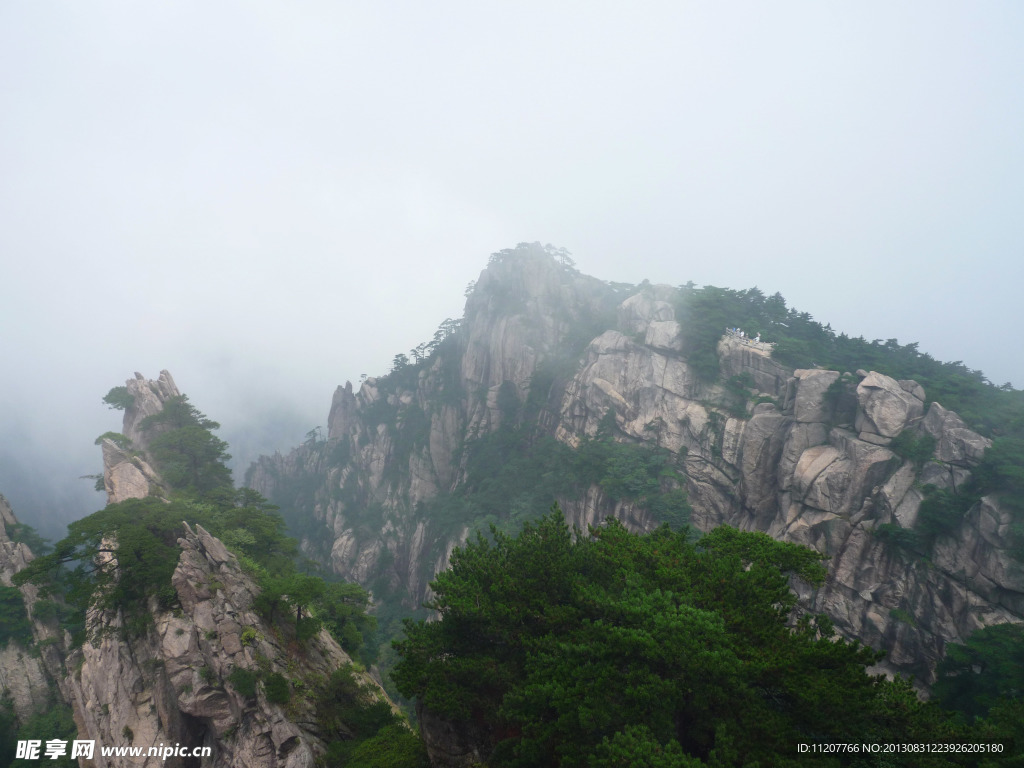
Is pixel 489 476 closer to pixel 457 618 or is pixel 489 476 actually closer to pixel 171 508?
pixel 171 508

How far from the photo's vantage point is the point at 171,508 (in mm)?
26172

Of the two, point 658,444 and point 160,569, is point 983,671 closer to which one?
point 658,444

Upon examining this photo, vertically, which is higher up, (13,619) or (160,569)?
(160,569)

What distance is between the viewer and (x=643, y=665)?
1140 cm

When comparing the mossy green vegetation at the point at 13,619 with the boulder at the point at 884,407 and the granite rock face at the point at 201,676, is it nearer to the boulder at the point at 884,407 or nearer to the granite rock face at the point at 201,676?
the granite rock face at the point at 201,676

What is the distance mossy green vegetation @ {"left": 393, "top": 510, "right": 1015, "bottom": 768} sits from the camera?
10172mm

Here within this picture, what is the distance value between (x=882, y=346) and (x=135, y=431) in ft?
230

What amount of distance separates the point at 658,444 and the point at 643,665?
116ft

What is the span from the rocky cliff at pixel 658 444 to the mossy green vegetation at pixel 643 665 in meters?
18.1

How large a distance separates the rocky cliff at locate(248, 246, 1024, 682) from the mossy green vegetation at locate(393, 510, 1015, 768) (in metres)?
18.1

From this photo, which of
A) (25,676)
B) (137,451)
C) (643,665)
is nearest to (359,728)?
(643,665)

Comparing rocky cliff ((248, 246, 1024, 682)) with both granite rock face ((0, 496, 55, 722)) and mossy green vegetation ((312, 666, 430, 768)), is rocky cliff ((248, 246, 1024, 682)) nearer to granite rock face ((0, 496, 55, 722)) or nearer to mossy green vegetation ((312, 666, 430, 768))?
mossy green vegetation ((312, 666, 430, 768))

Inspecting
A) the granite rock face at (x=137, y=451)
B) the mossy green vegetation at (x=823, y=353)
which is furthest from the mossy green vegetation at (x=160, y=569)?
the mossy green vegetation at (x=823, y=353)

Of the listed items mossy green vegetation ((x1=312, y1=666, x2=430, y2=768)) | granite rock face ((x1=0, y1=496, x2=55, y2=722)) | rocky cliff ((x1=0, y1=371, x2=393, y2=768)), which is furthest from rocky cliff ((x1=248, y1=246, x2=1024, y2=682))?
granite rock face ((x1=0, y1=496, x2=55, y2=722))
